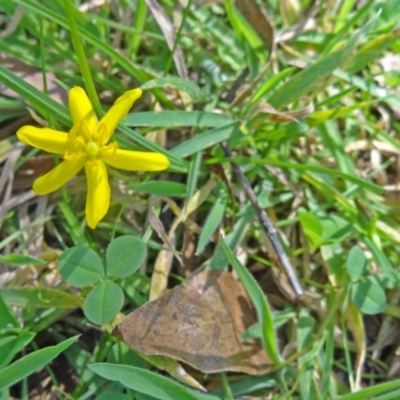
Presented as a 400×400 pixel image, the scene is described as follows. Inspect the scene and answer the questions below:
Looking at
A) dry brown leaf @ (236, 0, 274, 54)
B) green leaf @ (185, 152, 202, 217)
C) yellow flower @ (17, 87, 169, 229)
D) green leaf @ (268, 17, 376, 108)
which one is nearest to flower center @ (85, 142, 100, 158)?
yellow flower @ (17, 87, 169, 229)

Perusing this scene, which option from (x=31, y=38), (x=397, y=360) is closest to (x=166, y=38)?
(x=31, y=38)

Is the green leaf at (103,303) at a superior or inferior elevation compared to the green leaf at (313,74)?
inferior

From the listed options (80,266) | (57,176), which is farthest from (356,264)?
(57,176)

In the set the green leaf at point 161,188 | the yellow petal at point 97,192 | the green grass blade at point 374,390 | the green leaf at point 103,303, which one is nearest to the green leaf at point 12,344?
the green leaf at point 103,303

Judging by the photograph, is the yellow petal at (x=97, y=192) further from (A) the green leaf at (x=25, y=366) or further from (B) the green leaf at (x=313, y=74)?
(B) the green leaf at (x=313, y=74)

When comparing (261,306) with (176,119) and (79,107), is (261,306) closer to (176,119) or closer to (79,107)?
(176,119)

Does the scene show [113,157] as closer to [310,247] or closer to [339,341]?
[310,247]
